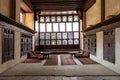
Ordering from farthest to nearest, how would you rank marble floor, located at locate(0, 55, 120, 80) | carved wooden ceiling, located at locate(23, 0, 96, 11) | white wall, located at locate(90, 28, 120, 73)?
carved wooden ceiling, located at locate(23, 0, 96, 11) → white wall, located at locate(90, 28, 120, 73) → marble floor, located at locate(0, 55, 120, 80)

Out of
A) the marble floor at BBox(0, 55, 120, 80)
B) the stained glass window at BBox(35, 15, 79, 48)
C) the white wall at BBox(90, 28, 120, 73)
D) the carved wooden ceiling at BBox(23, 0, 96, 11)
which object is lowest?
the marble floor at BBox(0, 55, 120, 80)

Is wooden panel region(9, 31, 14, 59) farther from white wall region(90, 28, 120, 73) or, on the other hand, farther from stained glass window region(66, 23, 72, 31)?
stained glass window region(66, 23, 72, 31)

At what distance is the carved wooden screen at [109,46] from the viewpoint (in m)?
9.60

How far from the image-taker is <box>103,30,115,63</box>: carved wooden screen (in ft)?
31.5

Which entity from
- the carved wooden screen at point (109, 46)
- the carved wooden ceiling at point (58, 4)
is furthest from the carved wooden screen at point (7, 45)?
the carved wooden ceiling at point (58, 4)

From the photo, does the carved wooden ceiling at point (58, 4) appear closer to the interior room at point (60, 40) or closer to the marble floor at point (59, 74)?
the interior room at point (60, 40)

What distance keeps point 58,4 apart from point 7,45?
915 centimetres

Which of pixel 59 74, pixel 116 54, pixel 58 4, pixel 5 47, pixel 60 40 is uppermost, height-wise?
pixel 58 4

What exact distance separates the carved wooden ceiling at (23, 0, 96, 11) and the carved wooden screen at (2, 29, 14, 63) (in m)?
6.44

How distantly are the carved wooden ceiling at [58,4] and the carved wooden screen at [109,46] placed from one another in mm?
6353

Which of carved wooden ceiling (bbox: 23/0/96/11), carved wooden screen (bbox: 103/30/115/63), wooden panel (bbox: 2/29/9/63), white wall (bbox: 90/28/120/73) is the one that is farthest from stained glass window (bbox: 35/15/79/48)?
wooden panel (bbox: 2/29/9/63)

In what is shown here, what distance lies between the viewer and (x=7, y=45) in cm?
997

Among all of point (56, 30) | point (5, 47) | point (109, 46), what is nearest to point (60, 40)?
point (56, 30)

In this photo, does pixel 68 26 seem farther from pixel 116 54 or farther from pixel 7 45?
pixel 116 54
